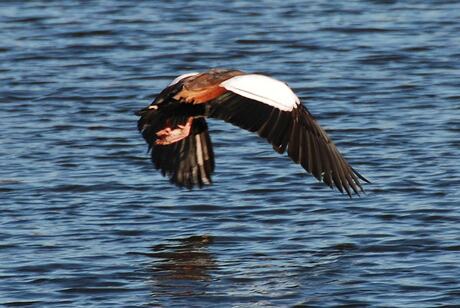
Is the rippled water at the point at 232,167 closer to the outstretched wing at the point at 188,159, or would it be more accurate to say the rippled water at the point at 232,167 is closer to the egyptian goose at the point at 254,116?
the outstretched wing at the point at 188,159

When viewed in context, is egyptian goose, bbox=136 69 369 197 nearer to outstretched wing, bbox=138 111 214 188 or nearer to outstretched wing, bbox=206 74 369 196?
outstretched wing, bbox=206 74 369 196

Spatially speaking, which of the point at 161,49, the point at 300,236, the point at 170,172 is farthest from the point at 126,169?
the point at 161,49

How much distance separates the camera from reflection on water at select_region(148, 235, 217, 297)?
24.8 feet

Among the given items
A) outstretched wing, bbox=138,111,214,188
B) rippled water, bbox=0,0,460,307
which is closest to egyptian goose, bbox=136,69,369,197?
outstretched wing, bbox=138,111,214,188

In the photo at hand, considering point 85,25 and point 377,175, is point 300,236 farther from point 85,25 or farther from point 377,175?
point 85,25

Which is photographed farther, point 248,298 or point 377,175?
point 377,175

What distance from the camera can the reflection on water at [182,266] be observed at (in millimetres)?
7570

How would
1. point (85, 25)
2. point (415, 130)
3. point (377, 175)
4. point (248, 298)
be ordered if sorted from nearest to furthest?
point (248, 298) < point (377, 175) < point (415, 130) < point (85, 25)

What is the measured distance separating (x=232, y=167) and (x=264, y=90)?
2.37 metres

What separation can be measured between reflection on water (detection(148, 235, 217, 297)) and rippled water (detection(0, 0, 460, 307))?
2 centimetres

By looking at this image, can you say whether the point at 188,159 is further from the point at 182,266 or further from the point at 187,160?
the point at 182,266

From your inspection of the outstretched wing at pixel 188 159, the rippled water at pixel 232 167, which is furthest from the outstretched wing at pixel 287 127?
the outstretched wing at pixel 188 159

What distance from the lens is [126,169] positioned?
10102mm

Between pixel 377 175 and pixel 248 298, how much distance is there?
2.68 m
